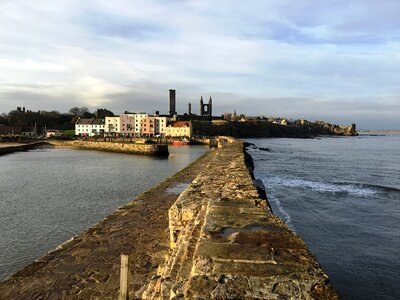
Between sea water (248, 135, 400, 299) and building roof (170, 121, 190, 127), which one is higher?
building roof (170, 121, 190, 127)

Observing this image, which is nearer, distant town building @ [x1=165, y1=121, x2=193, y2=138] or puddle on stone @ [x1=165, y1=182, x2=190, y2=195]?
puddle on stone @ [x1=165, y1=182, x2=190, y2=195]

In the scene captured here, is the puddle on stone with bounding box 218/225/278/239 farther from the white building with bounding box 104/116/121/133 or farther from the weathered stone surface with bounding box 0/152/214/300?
the white building with bounding box 104/116/121/133

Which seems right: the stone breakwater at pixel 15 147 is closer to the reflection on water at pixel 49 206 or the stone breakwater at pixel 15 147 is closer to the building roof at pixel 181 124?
the reflection on water at pixel 49 206

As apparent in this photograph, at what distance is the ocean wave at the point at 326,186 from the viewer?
1870 centimetres

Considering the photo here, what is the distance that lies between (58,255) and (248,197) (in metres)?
4.49

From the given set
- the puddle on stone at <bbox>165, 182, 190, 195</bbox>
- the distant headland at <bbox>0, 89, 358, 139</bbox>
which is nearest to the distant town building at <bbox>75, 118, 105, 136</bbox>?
the distant headland at <bbox>0, 89, 358, 139</bbox>

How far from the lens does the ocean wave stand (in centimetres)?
1870

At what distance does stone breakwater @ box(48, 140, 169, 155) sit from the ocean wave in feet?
90.6

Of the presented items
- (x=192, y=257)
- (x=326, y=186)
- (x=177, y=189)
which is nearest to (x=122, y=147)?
(x=326, y=186)

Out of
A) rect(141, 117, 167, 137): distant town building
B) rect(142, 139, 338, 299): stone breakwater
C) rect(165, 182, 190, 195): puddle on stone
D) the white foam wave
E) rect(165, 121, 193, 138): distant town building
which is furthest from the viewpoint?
rect(141, 117, 167, 137): distant town building

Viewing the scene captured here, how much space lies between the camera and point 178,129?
4414 inches

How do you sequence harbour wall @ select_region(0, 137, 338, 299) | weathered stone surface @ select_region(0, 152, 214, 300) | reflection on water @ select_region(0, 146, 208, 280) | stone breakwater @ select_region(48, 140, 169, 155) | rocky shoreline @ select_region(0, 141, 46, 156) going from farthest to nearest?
rocky shoreline @ select_region(0, 141, 46, 156)
stone breakwater @ select_region(48, 140, 169, 155)
reflection on water @ select_region(0, 146, 208, 280)
weathered stone surface @ select_region(0, 152, 214, 300)
harbour wall @ select_region(0, 137, 338, 299)

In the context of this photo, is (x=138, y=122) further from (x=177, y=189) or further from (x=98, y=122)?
(x=177, y=189)

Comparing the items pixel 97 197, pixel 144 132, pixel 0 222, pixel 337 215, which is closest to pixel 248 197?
pixel 337 215
